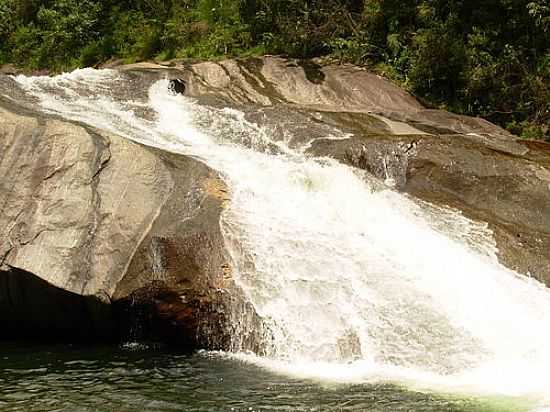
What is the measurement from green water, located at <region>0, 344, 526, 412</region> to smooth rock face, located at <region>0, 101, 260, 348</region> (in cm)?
83

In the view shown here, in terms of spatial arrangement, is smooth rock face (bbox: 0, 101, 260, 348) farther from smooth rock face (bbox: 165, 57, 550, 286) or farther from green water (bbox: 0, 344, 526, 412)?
smooth rock face (bbox: 165, 57, 550, 286)

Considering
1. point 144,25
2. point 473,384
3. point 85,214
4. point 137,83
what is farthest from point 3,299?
point 144,25

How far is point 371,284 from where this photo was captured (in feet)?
33.5

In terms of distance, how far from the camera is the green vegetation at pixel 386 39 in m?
20.5

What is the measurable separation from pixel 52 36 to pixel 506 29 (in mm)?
21092

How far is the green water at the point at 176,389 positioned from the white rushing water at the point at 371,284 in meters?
0.52

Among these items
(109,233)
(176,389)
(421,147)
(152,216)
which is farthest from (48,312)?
(421,147)

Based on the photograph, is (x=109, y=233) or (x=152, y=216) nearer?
(x=109, y=233)

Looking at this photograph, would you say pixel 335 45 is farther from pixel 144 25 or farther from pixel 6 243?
pixel 6 243

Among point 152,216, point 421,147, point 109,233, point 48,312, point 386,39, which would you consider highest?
point 386,39

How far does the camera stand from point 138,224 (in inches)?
429

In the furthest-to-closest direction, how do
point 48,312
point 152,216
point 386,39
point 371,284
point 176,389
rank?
point 386,39 < point 152,216 < point 48,312 < point 371,284 < point 176,389

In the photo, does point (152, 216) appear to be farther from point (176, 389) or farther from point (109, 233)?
point (176, 389)

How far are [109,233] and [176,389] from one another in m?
3.52
